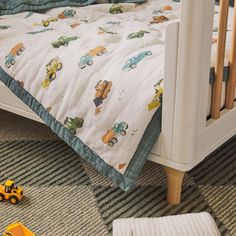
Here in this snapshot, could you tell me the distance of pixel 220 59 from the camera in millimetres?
964

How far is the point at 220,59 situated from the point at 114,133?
0.90ft

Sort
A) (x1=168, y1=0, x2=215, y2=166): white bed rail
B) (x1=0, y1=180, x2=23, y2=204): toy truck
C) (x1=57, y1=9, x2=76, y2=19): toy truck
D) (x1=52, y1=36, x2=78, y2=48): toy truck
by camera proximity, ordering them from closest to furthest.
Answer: (x1=168, y1=0, x2=215, y2=166): white bed rail
(x1=0, y1=180, x2=23, y2=204): toy truck
(x1=52, y1=36, x2=78, y2=48): toy truck
(x1=57, y1=9, x2=76, y2=19): toy truck

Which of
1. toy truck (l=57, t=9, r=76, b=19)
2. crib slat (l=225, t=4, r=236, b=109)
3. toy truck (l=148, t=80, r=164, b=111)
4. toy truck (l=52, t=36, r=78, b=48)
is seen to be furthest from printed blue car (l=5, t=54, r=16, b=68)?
crib slat (l=225, t=4, r=236, b=109)

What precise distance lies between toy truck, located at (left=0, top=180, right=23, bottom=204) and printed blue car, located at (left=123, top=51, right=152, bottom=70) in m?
0.38

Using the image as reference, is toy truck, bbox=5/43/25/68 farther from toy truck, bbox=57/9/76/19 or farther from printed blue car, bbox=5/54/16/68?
toy truck, bbox=57/9/76/19

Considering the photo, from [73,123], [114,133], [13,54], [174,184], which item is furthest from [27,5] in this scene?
[174,184]

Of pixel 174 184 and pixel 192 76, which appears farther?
pixel 174 184

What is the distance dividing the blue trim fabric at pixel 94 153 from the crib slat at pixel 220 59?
0.13 m

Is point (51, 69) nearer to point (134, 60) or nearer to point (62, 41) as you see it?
point (62, 41)

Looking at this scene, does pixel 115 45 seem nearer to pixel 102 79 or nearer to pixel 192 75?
pixel 102 79

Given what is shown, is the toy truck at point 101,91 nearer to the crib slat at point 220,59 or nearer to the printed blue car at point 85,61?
the printed blue car at point 85,61

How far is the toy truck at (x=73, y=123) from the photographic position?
1.10 meters

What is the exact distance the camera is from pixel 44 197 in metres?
1.12

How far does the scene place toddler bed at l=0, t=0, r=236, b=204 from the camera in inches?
35.7
